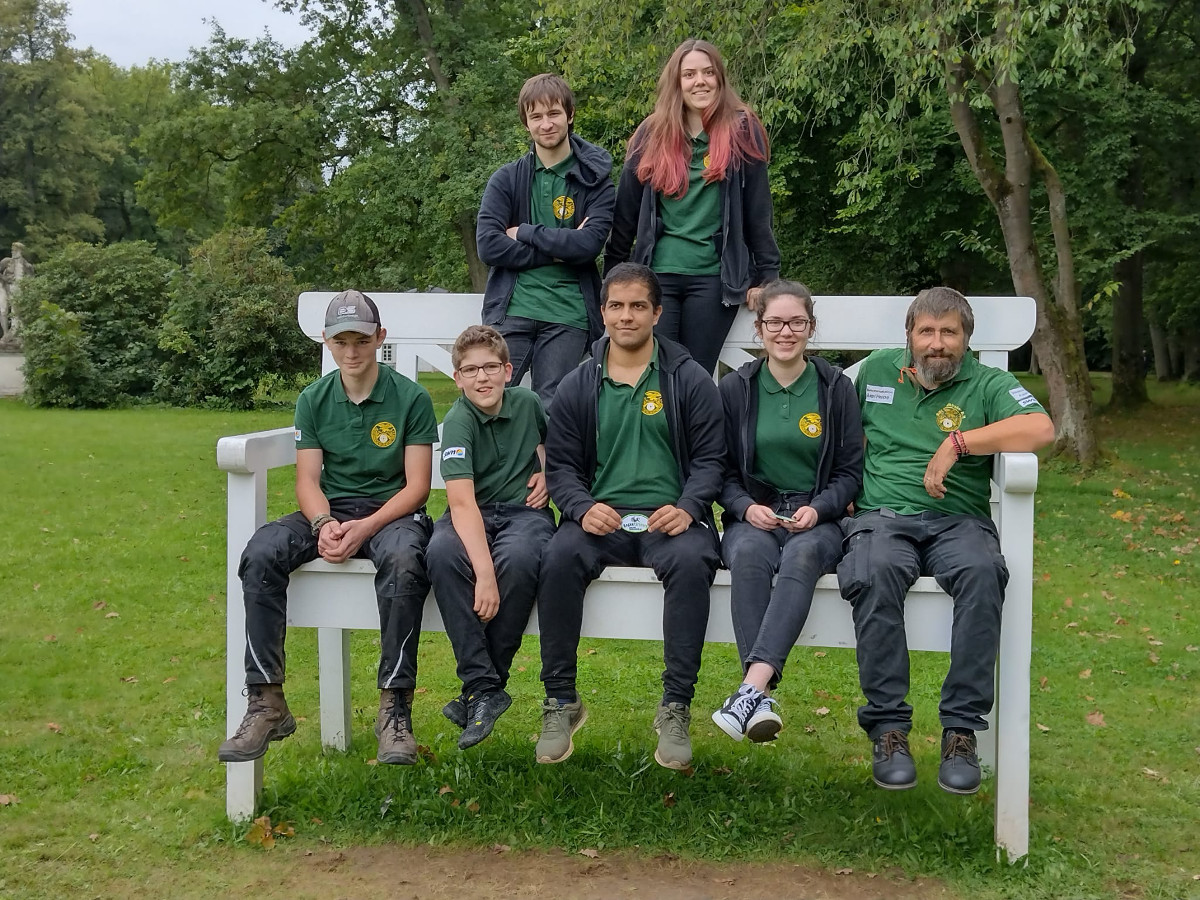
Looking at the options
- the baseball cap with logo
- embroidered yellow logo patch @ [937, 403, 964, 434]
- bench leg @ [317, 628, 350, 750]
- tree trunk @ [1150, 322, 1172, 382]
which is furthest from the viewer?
tree trunk @ [1150, 322, 1172, 382]

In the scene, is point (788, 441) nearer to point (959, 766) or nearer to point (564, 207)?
point (959, 766)

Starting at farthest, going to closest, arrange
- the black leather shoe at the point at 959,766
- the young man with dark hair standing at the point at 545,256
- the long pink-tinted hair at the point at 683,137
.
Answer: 1. the young man with dark hair standing at the point at 545,256
2. the long pink-tinted hair at the point at 683,137
3. the black leather shoe at the point at 959,766

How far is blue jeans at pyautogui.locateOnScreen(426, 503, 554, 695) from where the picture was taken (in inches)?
126

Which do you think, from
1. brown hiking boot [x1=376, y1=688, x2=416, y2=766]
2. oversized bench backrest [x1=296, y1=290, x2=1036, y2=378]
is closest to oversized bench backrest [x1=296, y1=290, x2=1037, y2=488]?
oversized bench backrest [x1=296, y1=290, x2=1036, y2=378]

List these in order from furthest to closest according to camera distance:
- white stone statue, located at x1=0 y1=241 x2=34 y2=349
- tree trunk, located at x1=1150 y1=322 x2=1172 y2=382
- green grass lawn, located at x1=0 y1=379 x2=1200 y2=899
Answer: tree trunk, located at x1=1150 y1=322 x2=1172 y2=382 < white stone statue, located at x1=0 y1=241 x2=34 y2=349 < green grass lawn, located at x1=0 y1=379 x2=1200 y2=899

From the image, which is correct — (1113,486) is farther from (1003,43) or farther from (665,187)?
(665,187)

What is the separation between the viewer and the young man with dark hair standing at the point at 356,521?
3.23 metres

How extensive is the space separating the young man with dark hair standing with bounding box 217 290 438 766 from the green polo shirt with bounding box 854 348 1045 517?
1.37 meters

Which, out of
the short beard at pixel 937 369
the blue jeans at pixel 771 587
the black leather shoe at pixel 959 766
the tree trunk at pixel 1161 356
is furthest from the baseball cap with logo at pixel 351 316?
the tree trunk at pixel 1161 356

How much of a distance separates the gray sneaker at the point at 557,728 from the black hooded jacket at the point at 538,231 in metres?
1.43

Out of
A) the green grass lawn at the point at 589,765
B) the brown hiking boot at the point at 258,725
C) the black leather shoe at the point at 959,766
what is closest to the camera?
the black leather shoe at the point at 959,766

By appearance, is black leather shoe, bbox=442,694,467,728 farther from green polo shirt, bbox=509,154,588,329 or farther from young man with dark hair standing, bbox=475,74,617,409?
green polo shirt, bbox=509,154,588,329

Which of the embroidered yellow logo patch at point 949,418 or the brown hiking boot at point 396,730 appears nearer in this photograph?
the brown hiking boot at point 396,730

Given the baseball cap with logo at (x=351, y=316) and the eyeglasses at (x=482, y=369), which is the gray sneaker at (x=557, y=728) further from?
the baseball cap with logo at (x=351, y=316)
